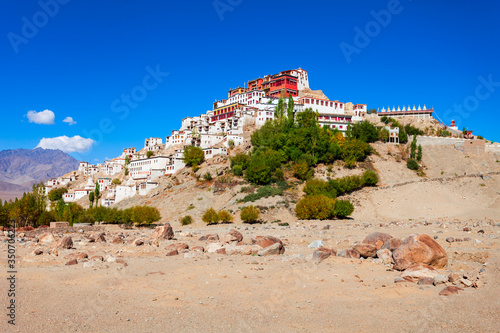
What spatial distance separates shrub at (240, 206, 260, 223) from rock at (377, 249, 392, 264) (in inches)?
1185

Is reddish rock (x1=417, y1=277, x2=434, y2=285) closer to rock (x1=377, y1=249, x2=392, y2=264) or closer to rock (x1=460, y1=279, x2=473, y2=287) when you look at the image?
rock (x1=460, y1=279, x2=473, y2=287)

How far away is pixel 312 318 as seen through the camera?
966 centimetres

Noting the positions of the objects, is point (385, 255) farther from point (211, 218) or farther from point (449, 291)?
point (211, 218)

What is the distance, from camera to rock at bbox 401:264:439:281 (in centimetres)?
1289

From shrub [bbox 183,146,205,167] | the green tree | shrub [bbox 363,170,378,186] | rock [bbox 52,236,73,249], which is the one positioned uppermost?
the green tree

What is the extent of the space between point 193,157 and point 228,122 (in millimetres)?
16800

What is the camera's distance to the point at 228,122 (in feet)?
291

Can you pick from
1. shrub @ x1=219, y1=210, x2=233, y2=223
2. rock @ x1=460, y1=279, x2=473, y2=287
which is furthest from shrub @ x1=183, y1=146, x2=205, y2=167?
rock @ x1=460, y1=279, x2=473, y2=287

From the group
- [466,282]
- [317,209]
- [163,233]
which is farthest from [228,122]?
[466,282]

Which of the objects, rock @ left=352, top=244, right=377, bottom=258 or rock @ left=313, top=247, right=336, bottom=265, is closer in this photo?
rock @ left=313, top=247, right=336, bottom=265

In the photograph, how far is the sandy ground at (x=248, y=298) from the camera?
916cm

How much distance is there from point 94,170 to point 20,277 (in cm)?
10836

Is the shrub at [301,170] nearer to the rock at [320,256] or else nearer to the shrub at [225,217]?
the shrub at [225,217]

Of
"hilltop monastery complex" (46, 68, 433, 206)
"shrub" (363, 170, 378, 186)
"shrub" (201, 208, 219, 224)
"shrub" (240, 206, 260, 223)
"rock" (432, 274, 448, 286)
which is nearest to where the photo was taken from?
"rock" (432, 274, 448, 286)
